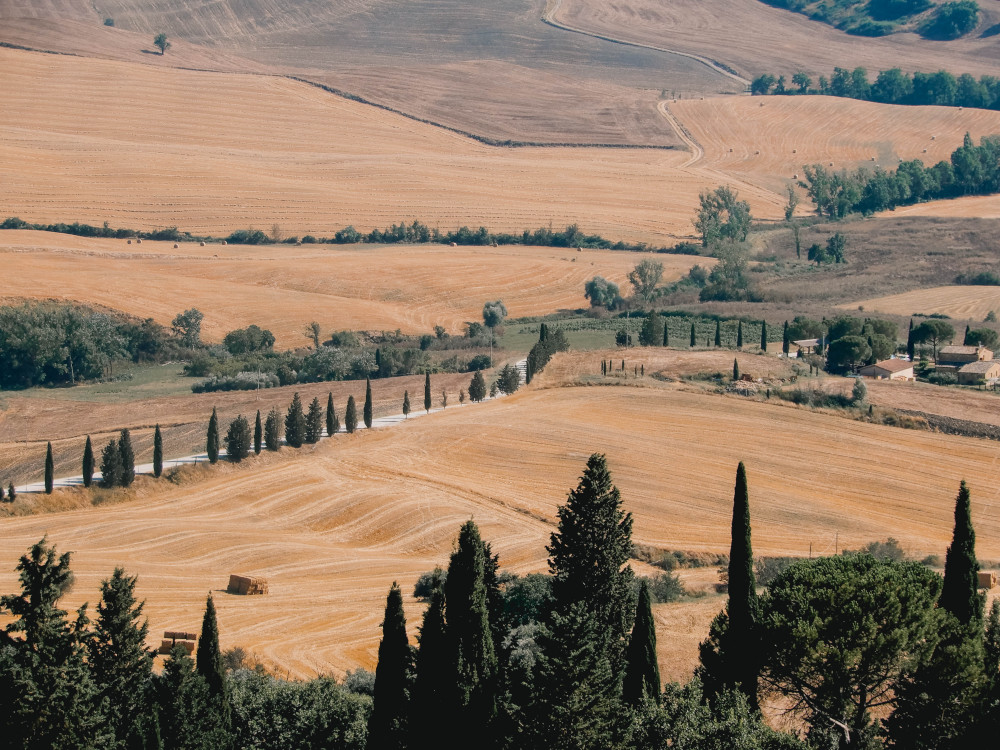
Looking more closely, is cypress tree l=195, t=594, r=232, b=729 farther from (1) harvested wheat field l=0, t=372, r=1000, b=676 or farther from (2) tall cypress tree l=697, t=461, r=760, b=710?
(2) tall cypress tree l=697, t=461, r=760, b=710

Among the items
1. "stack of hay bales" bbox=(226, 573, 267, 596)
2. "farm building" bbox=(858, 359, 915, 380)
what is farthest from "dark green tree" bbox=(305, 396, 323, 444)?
"farm building" bbox=(858, 359, 915, 380)

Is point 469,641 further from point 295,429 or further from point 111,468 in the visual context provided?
point 295,429

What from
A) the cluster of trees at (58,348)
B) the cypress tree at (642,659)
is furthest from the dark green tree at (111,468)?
the cypress tree at (642,659)

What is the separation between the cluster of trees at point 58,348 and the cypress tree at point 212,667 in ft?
215

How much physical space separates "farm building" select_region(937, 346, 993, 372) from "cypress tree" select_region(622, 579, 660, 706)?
5563cm

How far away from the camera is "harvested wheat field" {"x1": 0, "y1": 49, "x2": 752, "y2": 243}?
13738 cm

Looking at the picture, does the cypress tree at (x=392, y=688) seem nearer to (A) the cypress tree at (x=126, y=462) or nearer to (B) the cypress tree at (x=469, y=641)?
(B) the cypress tree at (x=469, y=641)

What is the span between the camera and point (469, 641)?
29750mm

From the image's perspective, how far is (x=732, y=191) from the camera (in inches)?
6063

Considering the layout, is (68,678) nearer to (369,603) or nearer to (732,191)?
(369,603)

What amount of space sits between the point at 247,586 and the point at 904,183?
124 metres

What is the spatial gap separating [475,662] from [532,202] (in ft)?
402

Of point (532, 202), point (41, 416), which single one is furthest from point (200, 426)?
point (532, 202)

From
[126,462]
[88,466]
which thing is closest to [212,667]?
[126,462]
